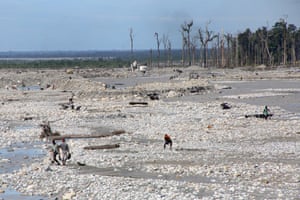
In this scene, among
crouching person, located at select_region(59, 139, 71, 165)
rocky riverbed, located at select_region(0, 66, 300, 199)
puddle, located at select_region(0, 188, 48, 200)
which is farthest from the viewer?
crouching person, located at select_region(59, 139, 71, 165)

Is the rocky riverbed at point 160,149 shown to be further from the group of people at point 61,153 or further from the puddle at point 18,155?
the group of people at point 61,153

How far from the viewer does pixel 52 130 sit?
101ft

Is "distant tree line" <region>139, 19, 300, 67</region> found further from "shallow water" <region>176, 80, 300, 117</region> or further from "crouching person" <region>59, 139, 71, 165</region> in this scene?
"crouching person" <region>59, 139, 71, 165</region>

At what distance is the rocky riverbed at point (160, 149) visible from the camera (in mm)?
16859

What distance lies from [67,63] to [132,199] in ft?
380

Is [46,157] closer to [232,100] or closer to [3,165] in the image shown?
[3,165]

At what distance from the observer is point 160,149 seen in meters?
23.8

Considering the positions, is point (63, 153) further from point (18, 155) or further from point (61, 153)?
point (18, 155)

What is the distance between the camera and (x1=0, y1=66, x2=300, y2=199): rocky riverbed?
16.9m

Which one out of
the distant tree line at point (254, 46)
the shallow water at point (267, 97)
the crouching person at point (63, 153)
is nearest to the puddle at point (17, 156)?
the crouching person at point (63, 153)

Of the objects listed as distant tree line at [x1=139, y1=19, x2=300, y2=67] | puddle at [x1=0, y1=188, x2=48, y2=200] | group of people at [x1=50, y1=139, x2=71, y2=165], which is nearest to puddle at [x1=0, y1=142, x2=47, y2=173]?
group of people at [x1=50, y1=139, x2=71, y2=165]

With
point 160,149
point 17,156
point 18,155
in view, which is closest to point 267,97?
point 160,149

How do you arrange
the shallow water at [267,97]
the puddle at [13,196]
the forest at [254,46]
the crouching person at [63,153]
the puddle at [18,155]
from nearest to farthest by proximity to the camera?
the puddle at [13,196] → the crouching person at [63,153] → the puddle at [18,155] → the shallow water at [267,97] → the forest at [254,46]

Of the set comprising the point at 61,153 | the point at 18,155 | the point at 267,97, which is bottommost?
the point at 18,155
